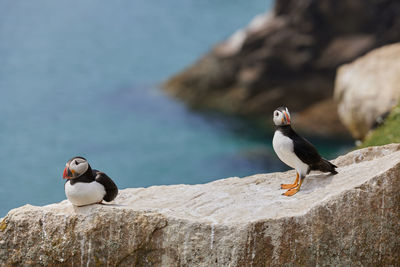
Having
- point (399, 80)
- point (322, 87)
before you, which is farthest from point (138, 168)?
point (399, 80)

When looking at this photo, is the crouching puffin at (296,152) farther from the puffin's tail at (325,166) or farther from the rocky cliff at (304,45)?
the rocky cliff at (304,45)

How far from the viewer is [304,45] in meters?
17.8

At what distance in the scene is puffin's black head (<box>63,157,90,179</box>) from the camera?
20.9ft

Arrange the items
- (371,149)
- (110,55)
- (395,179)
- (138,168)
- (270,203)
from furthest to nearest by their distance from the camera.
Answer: (110,55) < (138,168) < (371,149) < (270,203) < (395,179)

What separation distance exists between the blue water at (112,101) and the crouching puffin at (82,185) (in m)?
9.74

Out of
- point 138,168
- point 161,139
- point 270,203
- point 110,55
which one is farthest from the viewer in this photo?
point 110,55

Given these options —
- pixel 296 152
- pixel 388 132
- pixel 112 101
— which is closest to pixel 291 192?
pixel 296 152

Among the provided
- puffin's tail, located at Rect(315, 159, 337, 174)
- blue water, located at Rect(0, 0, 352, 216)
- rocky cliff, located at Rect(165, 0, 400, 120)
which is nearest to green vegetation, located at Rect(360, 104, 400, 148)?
puffin's tail, located at Rect(315, 159, 337, 174)

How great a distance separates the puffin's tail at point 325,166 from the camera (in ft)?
21.1

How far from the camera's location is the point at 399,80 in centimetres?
1215

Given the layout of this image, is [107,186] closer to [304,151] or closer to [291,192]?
[291,192]

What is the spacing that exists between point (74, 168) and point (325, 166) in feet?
8.28

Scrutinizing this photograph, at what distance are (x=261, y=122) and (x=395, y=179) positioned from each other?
12.3m

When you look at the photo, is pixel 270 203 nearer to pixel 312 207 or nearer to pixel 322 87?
pixel 312 207
